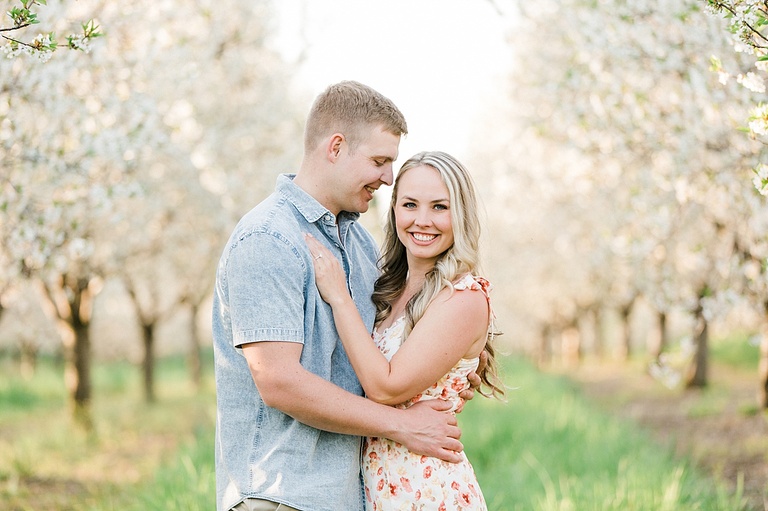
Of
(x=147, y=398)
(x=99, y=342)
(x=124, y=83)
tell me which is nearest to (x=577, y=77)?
(x=124, y=83)

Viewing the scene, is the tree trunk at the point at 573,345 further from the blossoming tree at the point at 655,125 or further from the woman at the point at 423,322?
the woman at the point at 423,322

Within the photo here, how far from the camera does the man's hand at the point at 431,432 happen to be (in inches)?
126

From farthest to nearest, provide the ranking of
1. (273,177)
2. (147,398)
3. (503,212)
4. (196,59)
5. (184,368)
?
(184,368) → (503,212) → (147,398) → (273,177) → (196,59)

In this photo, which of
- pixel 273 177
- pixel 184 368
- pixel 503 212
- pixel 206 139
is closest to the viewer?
pixel 206 139

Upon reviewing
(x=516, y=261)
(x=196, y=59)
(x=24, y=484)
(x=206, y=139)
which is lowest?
(x=24, y=484)

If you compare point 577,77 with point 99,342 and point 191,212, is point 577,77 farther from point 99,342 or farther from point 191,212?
point 99,342

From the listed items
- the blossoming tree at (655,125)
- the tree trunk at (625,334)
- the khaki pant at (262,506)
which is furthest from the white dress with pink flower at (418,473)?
the tree trunk at (625,334)

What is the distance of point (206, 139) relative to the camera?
11797 millimetres

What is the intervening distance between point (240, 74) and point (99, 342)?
20607mm

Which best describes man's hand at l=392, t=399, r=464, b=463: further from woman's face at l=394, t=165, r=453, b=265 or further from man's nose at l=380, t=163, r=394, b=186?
man's nose at l=380, t=163, r=394, b=186

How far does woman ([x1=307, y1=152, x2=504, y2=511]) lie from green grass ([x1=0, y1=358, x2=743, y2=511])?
1.09 metres

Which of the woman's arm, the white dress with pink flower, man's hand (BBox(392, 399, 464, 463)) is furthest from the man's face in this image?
man's hand (BBox(392, 399, 464, 463))

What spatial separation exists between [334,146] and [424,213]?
476 mm

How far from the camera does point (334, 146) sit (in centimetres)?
329
